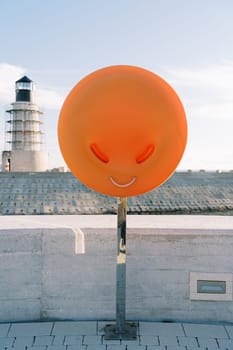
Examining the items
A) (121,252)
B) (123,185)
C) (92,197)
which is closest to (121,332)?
(121,252)

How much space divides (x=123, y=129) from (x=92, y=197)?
42.5ft

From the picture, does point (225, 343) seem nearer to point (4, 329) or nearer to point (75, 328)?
point (75, 328)

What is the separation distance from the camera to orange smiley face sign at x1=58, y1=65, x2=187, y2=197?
102 inches

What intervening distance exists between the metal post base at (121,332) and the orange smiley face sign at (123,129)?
116cm

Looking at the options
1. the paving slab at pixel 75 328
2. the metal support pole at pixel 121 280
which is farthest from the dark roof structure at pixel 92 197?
the metal support pole at pixel 121 280

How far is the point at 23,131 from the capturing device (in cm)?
2814

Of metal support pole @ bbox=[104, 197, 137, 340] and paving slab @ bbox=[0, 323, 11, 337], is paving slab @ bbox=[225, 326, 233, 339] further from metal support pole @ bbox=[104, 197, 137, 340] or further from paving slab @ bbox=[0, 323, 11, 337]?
paving slab @ bbox=[0, 323, 11, 337]

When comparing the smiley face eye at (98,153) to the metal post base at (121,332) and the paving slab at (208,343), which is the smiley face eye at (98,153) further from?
the paving slab at (208,343)

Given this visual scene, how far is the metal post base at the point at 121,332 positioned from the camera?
118 inches

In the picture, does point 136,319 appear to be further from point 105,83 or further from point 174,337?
point 105,83

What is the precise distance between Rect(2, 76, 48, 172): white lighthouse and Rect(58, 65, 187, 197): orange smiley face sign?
2614 centimetres

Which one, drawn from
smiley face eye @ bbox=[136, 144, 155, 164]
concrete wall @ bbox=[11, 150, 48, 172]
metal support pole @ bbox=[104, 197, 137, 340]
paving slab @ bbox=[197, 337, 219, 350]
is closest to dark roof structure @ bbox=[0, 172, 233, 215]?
concrete wall @ bbox=[11, 150, 48, 172]

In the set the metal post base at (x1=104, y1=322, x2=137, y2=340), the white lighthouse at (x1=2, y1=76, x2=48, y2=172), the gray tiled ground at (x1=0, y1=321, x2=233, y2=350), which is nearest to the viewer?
the gray tiled ground at (x1=0, y1=321, x2=233, y2=350)

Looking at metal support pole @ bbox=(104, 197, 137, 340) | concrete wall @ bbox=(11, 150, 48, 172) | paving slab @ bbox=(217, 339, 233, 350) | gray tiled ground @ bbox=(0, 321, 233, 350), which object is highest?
concrete wall @ bbox=(11, 150, 48, 172)
